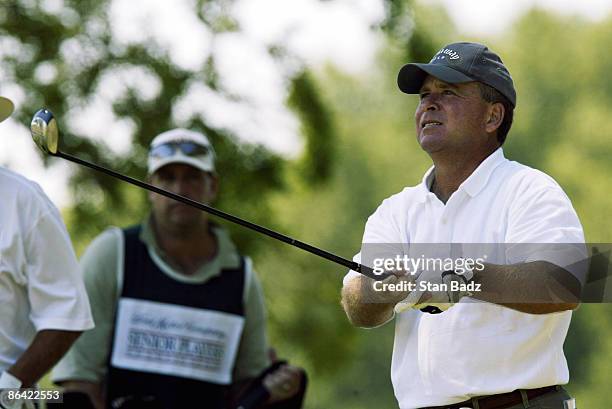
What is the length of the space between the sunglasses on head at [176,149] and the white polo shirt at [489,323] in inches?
97.3

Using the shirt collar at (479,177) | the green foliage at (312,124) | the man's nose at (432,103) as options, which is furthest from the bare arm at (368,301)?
the green foliage at (312,124)

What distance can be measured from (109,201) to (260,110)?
1.01m

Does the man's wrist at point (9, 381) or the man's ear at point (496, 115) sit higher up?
the man's ear at point (496, 115)

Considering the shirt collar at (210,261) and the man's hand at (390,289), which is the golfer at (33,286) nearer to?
the man's hand at (390,289)

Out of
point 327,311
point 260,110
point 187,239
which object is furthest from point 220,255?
point 327,311

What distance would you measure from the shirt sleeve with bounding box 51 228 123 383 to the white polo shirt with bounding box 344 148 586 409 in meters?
2.23

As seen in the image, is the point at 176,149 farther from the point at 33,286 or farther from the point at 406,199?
the point at 406,199

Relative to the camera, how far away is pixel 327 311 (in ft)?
29.8

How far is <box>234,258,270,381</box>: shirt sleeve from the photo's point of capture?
6754mm

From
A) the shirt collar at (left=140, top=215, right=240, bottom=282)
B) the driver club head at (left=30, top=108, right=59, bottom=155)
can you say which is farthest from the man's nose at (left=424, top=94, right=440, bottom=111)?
the shirt collar at (left=140, top=215, right=240, bottom=282)

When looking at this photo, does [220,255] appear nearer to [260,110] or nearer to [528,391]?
[260,110]

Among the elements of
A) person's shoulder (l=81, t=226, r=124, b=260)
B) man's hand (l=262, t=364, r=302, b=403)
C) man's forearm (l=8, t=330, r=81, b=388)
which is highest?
person's shoulder (l=81, t=226, r=124, b=260)

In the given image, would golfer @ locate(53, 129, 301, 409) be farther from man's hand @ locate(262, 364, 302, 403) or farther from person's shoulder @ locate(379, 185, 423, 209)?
person's shoulder @ locate(379, 185, 423, 209)

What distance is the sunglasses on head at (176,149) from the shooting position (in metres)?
6.86
